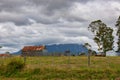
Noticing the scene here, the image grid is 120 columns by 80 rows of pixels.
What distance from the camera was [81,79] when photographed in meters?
31.8

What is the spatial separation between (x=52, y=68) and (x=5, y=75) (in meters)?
5.09

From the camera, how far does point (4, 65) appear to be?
124 ft

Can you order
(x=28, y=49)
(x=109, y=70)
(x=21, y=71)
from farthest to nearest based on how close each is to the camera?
(x=28, y=49) < (x=21, y=71) < (x=109, y=70)

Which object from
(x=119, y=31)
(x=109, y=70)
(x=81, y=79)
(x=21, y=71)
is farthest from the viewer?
(x=119, y=31)

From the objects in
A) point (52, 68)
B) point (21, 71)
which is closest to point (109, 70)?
point (52, 68)

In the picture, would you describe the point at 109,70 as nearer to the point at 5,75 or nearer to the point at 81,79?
the point at 81,79

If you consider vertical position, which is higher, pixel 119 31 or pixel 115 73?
pixel 119 31

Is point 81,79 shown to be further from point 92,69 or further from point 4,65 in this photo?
point 4,65

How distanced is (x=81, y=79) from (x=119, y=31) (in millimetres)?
71268

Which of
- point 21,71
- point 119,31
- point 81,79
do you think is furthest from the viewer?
point 119,31

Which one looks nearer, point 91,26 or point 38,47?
point 91,26

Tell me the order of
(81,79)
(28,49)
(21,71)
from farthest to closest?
1. (28,49)
2. (21,71)
3. (81,79)

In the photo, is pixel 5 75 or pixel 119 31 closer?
pixel 5 75

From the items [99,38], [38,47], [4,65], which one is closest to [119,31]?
[99,38]
